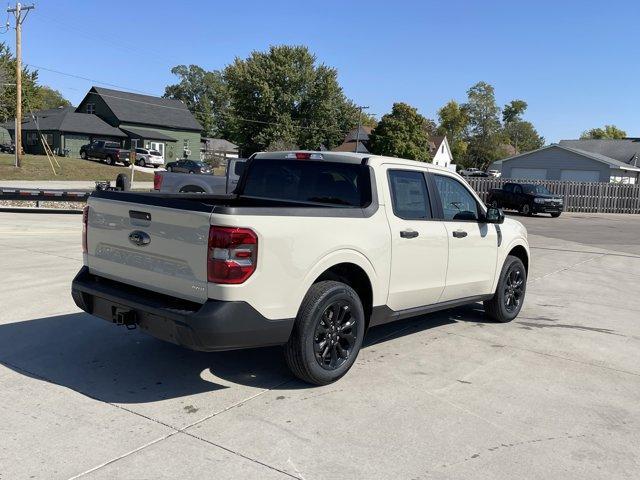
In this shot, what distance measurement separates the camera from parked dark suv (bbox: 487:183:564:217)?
95.6 feet

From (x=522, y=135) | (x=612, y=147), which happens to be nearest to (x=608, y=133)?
(x=522, y=135)

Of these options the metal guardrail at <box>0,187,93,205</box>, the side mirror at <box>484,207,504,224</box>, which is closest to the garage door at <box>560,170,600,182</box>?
the metal guardrail at <box>0,187,93,205</box>

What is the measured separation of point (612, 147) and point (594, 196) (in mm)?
29557

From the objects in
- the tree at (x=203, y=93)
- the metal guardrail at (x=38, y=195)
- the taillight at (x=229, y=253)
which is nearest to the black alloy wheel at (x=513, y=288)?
the taillight at (x=229, y=253)

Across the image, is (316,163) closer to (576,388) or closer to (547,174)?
(576,388)

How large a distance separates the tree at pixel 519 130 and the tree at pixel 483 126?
54.3 feet

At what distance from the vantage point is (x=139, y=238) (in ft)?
14.5

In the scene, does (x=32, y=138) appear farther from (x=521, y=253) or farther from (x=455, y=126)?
(x=455, y=126)

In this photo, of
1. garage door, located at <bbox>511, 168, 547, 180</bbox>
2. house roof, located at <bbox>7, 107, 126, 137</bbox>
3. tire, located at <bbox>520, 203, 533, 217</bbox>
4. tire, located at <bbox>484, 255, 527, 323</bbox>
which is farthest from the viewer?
house roof, located at <bbox>7, 107, 126, 137</bbox>

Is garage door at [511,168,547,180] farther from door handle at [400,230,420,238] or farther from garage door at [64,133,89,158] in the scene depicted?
door handle at [400,230,420,238]

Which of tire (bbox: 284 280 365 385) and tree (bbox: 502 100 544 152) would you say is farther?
tree (bbox: 502 100 544 152)

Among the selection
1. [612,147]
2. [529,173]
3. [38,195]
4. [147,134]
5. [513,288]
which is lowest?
[513,288]

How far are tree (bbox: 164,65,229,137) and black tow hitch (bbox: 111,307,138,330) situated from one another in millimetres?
118680

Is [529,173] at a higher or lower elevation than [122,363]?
higher
